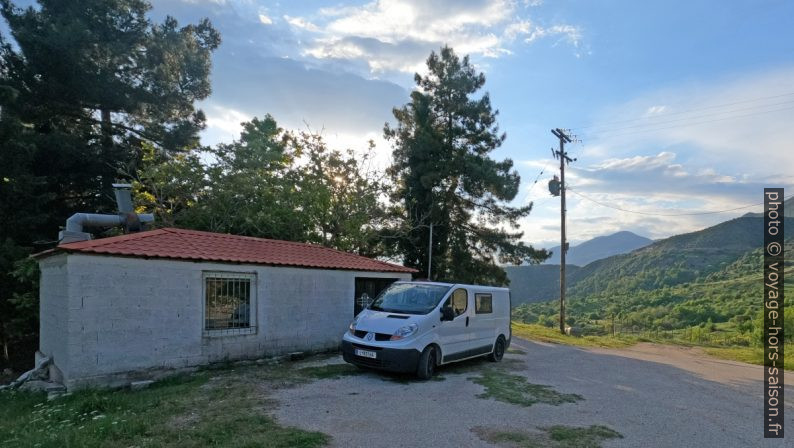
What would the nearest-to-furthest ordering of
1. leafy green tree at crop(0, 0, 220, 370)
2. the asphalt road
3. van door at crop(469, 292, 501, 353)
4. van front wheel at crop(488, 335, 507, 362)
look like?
the asphalt road, van door at crop(469, 292, 501, 353), van front wheel at crop(488, 335, 507, 362), leafy green tree at crop(0, 0, 220, 370)

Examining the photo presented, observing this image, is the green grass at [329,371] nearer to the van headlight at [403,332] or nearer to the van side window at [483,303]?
the van headlight at [403,332]

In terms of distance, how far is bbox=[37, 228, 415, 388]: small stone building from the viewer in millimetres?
7828

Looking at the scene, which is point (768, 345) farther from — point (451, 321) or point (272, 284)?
point (272, 284)

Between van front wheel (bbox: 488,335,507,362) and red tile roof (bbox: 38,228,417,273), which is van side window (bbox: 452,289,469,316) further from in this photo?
red tile roof (bbox: 38,228,417,273)

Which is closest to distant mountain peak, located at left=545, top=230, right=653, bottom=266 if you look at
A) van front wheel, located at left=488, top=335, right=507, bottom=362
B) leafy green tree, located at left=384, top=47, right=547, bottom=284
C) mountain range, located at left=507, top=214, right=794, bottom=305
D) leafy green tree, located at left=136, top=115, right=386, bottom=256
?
mountain range, located at left=507, top=214, right=794, bottom=305

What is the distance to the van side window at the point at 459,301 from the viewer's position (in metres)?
9.34

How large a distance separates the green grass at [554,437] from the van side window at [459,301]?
A: 3.70 meters

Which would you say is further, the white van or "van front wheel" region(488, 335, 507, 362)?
"van front wheel" region(488, 335, 507, 362)

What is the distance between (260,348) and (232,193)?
31.2 ft

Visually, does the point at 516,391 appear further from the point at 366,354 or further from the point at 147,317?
the point at 147,317

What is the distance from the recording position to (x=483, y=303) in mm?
10414

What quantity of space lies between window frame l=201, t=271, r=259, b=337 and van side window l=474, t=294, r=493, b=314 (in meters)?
5.08

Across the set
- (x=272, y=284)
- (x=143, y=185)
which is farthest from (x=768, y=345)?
(x=143, y=185)

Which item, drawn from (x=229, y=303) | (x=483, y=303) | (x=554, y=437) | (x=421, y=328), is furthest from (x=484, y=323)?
(x=229, y=303)
